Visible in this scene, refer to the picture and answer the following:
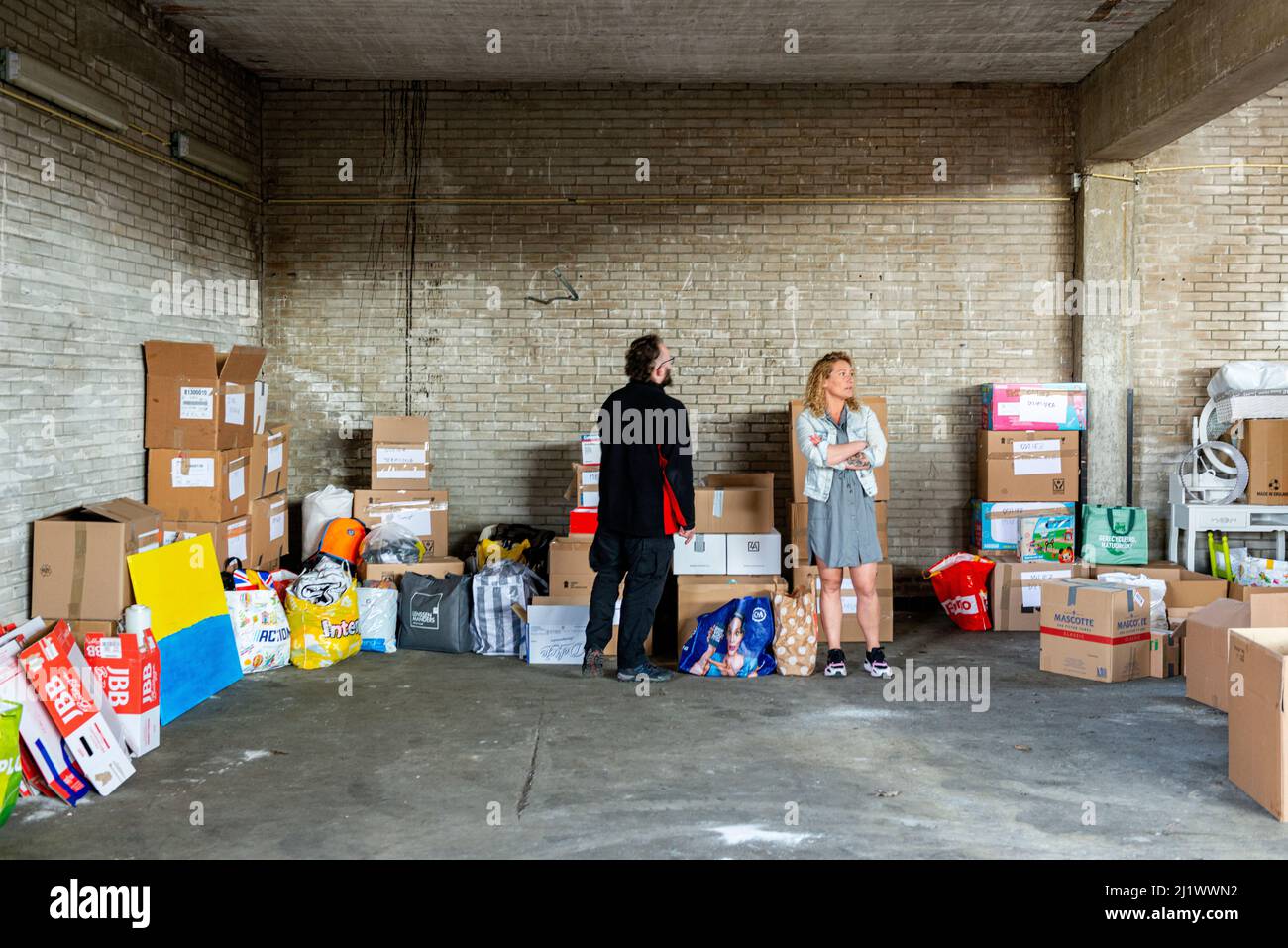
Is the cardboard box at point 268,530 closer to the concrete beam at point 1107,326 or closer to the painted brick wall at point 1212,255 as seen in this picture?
Result: the concrete beam at point 1107,326

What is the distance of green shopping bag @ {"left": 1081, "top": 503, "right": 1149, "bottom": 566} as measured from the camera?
267 inches

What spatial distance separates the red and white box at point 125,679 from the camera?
4.02m

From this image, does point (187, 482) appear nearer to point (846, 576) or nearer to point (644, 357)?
point (644, 357)

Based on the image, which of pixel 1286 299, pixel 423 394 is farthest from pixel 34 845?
pixel 1286 299

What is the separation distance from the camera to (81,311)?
16.8ft

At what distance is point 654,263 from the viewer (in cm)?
731

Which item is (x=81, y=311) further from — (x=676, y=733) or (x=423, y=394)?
(x=676, y=733)

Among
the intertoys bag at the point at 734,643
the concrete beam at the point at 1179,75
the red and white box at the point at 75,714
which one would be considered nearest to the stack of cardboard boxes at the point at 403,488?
the intertoys bag at the point at 734,643

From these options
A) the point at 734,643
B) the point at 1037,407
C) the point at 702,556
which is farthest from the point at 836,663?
the point at 1037,407

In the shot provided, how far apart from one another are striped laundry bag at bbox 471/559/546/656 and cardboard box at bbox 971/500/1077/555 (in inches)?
123

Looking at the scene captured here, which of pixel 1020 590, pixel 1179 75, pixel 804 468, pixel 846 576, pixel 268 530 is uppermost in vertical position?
pixel 1179 75

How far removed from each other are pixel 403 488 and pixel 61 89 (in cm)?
294

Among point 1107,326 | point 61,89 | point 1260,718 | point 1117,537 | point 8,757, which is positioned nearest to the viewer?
point 8,757

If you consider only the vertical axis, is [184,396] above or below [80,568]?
above
